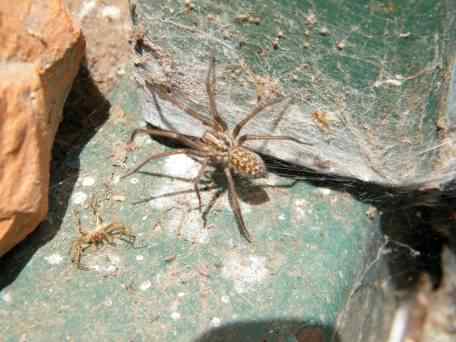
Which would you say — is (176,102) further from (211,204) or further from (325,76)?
(325,76)

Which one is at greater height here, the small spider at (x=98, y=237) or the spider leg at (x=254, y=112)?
the spider leg at (x=254, y=112)

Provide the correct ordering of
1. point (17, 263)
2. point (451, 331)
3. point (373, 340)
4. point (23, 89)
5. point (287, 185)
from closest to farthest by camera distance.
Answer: point (23, 89), point (17, 263), point (287, 185), point (373, 340), point (451, 331)

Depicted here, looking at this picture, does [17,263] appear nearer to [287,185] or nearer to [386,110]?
[287,185]

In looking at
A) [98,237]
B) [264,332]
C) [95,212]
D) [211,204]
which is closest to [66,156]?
[95,212]

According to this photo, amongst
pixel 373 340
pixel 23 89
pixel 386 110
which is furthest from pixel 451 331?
pixel 23 89

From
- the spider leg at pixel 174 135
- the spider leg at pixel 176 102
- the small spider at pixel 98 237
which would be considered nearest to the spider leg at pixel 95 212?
the small spider at pixel 98 237

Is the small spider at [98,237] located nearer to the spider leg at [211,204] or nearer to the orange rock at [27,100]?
the orange rock at [27,100]

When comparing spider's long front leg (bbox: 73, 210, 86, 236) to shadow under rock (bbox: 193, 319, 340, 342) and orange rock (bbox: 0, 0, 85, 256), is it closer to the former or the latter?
orange rock (bbox: 0, 0, 85, 256)
